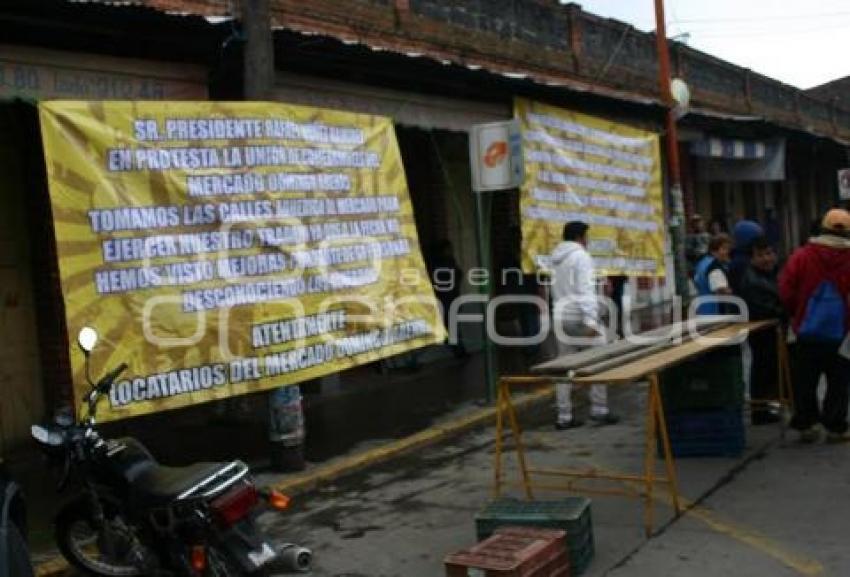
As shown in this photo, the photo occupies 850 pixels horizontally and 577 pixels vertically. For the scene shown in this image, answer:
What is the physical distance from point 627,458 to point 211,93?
163 inches

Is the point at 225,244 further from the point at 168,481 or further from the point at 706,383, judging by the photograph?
the point at 706,383

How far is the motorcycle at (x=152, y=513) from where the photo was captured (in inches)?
172

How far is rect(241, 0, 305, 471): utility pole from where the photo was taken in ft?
23.2

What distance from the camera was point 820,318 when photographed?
7133mm

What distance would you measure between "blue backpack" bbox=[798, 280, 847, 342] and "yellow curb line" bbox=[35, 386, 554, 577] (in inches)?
122

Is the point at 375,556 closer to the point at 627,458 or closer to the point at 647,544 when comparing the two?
the point at 647,544

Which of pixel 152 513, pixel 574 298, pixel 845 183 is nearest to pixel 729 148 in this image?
pixel 845 183

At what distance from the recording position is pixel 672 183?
14.7 m

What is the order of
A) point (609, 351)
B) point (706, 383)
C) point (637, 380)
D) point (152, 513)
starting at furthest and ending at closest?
1. point (706, 383)
2. point (609, 351)
3. point (637, 380)
4. point (152, 513)

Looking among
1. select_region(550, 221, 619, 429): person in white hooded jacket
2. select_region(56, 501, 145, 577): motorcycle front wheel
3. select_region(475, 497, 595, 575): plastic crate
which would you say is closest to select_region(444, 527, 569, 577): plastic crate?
select_region(475, 497, 595, 575): plastic crate

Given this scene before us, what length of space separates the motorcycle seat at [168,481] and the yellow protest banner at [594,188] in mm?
5924

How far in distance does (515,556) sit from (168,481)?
1625 mm

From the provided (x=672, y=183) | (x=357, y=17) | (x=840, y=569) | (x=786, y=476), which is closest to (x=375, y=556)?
(x=840, y=569)

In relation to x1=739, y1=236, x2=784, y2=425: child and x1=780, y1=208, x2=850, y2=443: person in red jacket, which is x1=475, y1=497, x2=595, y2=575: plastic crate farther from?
x1=739, y1=236, x2=784, y2=425: child
